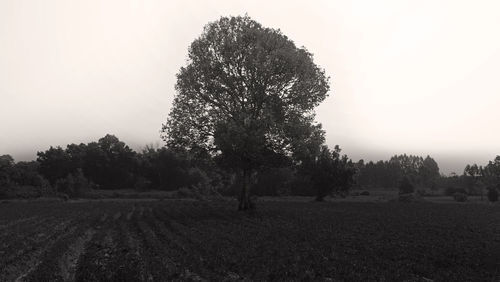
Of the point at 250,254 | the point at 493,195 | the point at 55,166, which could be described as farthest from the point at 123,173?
the point at 250,254

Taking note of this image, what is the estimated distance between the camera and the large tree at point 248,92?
135 feet

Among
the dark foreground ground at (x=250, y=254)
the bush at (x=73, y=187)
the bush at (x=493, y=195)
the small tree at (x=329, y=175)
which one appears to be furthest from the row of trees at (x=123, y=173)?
the dark foreground ground at (x=250, y=254)

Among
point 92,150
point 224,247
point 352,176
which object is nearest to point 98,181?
point 92,150

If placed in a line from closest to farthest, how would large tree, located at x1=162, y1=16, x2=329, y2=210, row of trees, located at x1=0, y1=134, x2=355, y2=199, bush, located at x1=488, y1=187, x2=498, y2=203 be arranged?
1. large tree, located at x1=162, y1=16, x2=329, y2=210
2. bush, located at x1=488, y1=187, x2=498, y2=203
3. row of trees, located at x1=0, y1=134, x2=355, y2=199

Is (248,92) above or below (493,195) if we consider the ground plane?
above

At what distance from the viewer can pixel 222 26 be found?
4344 centimetres

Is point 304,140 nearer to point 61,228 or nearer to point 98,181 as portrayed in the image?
point 61,228

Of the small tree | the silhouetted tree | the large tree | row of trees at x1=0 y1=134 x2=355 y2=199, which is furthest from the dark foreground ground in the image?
the silhouetted tree

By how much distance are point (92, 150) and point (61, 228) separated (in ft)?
406

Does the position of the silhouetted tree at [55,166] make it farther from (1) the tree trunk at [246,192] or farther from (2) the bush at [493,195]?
(2) the bush at [493,195]

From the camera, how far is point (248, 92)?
43.6 meters

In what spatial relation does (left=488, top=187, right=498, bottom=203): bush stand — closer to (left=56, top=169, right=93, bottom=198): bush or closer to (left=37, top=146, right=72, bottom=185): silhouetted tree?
(left=56, top=169, right=93, bottom=198): bush

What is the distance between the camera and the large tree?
4119cm

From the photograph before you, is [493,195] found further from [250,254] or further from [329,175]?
[250,254]
